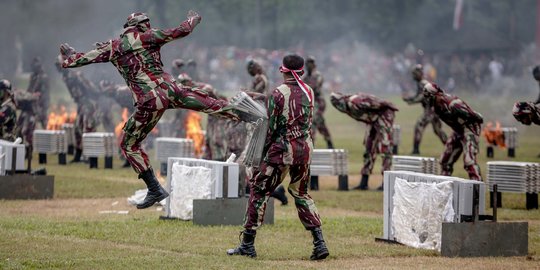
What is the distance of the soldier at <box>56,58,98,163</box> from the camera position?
3238 cm

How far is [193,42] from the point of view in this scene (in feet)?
200

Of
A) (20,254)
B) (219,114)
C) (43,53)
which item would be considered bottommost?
(20,254)

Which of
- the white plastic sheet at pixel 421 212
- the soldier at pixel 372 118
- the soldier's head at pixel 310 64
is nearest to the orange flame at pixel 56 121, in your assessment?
the soldier's head at pixel 310 64

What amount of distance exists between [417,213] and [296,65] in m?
2.67

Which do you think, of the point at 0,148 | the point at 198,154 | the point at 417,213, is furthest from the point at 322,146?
the point at 417,213

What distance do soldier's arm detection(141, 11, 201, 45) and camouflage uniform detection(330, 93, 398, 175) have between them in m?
10.0

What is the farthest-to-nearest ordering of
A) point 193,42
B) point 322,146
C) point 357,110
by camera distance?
point 193,42 → point 322,146 → point 357,110

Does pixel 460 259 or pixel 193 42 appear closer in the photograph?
pixel 460 259

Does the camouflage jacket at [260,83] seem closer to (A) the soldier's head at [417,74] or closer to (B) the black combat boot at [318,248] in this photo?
(A) the soldier's head at [417,74]

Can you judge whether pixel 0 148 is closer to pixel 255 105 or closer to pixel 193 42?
pixel 255 105

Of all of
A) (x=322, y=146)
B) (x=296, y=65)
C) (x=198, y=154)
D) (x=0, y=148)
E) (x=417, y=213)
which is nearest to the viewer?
(x=296, y=65)

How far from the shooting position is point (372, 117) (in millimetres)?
24562

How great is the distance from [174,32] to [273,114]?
151 cm

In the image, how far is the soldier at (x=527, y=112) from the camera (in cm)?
1645
